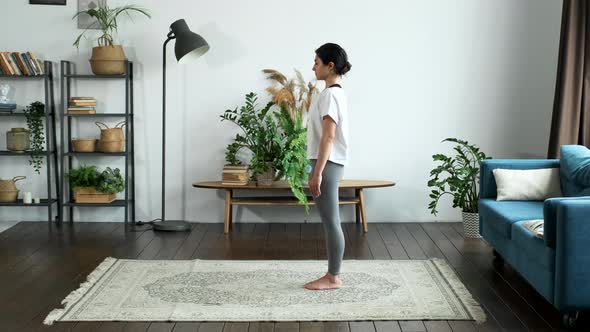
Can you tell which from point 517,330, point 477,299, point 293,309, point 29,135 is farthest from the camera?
point 29,135

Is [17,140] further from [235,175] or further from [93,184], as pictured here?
[235,175]

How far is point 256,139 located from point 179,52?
883mm

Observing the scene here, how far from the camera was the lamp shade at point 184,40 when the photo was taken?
5.68 meters

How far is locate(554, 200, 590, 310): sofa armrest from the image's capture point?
3521 mm

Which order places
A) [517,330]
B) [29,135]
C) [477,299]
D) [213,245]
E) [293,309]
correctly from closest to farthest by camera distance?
[517,330], [293,309], [477,299], [213,245], [29,135]

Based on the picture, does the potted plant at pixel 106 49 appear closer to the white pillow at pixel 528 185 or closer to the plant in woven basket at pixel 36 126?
the plant in woven basket at pixel 36 126

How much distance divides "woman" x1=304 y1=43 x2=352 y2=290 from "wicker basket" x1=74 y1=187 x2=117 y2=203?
2638 mm

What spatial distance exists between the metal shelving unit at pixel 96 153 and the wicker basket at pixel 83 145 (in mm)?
36

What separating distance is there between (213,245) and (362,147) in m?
1.58

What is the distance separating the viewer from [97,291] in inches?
166

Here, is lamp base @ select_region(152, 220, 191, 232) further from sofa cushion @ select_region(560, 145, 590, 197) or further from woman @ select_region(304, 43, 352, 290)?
sofa cushion @ select_region(560, 145, 590, 197)

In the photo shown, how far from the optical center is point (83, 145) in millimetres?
6117

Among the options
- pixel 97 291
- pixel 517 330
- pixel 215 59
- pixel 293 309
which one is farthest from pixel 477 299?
pixel 215 59

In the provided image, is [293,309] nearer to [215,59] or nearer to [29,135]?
[215,59]
